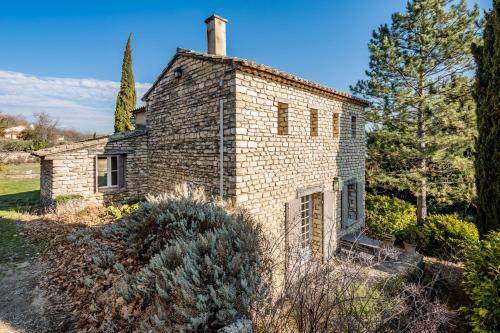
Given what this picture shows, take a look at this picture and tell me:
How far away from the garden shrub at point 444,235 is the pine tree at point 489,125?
306cm

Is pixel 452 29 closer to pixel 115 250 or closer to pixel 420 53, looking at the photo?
pixel 420 53

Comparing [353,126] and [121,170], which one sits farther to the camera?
[353,126]

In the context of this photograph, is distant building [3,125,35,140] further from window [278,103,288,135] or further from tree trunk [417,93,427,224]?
tree trunk [417,93,427,224]

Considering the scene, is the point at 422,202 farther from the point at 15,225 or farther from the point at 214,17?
the point at 15,225

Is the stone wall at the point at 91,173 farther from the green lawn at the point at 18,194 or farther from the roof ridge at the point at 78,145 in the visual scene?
the green lawn at the point at 18,194

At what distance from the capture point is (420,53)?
11.6 metres

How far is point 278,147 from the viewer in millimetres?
6926

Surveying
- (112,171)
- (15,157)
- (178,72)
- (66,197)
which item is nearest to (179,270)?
(178,72)

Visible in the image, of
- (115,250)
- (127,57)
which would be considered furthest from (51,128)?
(115,250)

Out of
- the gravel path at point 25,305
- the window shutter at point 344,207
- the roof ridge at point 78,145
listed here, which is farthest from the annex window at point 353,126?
the gravel path at point 25,305

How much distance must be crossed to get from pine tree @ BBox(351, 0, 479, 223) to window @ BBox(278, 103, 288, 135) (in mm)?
7517

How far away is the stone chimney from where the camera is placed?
7910mm

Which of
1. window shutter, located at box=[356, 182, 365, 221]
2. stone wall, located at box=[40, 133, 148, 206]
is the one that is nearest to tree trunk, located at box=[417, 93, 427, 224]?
window shutter, located at box=[356, 182, 365, 221]

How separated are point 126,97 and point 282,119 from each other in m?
15.1
